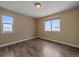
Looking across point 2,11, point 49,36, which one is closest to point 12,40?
point 2,11

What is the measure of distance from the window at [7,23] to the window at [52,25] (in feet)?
10.3

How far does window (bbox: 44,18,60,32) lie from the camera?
507 cm

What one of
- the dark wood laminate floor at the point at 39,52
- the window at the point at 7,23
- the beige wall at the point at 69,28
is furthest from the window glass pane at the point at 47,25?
the window at the point at 7,23

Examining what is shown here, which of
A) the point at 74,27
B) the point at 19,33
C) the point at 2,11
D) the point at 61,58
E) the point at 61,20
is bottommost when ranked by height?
the point at 61,58

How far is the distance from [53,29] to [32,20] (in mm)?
2553

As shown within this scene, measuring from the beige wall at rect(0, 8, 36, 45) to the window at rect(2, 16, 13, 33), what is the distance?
23cm

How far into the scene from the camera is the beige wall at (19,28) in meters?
4.08

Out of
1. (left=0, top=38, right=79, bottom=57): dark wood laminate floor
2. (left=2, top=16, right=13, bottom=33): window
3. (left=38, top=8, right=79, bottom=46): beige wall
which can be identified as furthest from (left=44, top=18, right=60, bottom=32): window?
(left=2, top=16, right=13, bottom=33): window

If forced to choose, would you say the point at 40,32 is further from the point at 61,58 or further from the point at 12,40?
the point at 61,58

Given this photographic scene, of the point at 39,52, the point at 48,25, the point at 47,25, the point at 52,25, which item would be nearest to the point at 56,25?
the point at 52,25

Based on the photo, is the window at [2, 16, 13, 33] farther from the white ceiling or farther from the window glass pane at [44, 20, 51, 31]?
the window glass pane at [44, 20, 51, 31]

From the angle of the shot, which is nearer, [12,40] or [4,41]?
[4,41]

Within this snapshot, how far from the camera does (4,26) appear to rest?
13.6ft

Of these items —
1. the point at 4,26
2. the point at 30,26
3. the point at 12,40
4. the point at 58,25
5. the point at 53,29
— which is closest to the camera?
the point at 4,26
